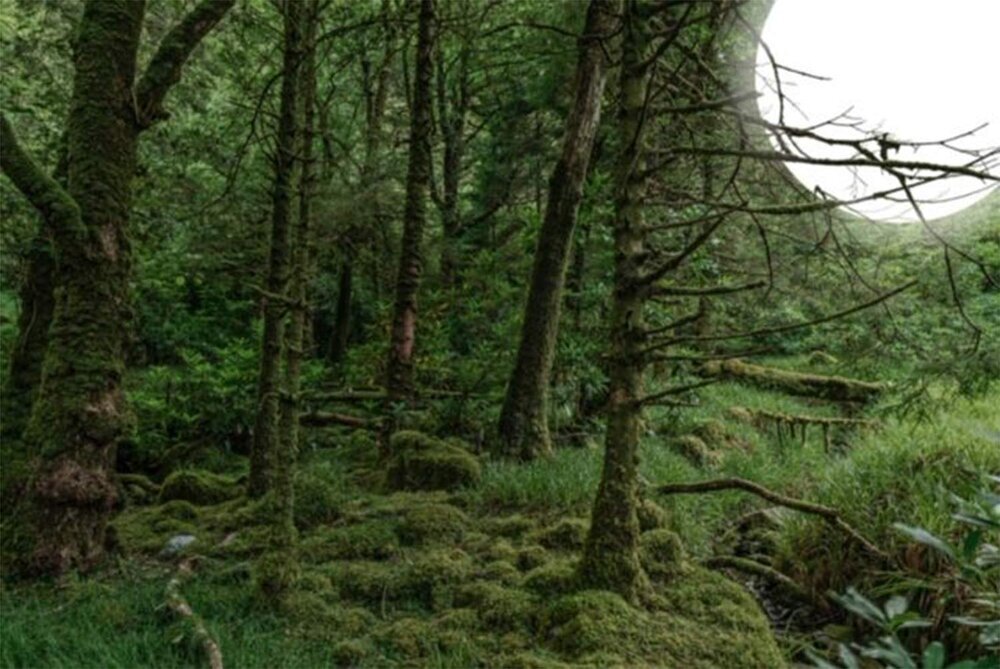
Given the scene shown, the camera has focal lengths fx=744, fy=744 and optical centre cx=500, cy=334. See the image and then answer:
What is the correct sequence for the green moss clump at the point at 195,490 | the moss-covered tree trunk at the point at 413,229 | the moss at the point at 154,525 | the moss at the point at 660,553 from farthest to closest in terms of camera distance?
the moss-covered tree trunk at the point at 413,229
the green moss clump at the point at 195,490
the moss at the point at 154,525
the moss at the point at 660,553

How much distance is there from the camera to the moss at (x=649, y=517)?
4.45m

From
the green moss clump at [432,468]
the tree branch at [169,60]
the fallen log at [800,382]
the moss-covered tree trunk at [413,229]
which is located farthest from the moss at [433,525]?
the fallen log at [800,382]

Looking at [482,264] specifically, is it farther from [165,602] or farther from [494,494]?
[165,602]

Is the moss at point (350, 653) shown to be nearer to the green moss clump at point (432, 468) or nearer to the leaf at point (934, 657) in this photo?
the green moss clump at point (432, 468)

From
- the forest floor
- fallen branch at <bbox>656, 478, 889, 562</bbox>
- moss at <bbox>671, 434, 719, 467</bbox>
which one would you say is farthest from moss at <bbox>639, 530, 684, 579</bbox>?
moss at <bbox>671, 434, 719, 467</bbox>

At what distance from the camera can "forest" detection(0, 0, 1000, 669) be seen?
3.16m

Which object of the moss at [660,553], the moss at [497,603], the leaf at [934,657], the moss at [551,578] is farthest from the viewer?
the moss at [660,553]

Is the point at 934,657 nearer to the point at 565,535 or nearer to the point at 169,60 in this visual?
the point at 565,535

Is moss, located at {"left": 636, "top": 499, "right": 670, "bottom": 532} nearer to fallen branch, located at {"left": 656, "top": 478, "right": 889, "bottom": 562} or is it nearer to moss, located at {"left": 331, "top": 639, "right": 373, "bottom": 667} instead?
fallen branch, located at {"left": 656, "top": 478, "right": 889, "bottom": 562}

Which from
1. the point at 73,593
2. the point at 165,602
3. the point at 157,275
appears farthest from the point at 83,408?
the point at 157,275

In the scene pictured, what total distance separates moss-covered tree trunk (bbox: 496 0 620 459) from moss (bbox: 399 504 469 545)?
5.29 ft

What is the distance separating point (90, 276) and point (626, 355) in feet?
10.8

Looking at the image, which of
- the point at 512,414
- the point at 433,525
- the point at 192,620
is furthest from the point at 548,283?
the point at 192,620

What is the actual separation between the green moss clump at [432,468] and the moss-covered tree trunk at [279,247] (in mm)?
1012
